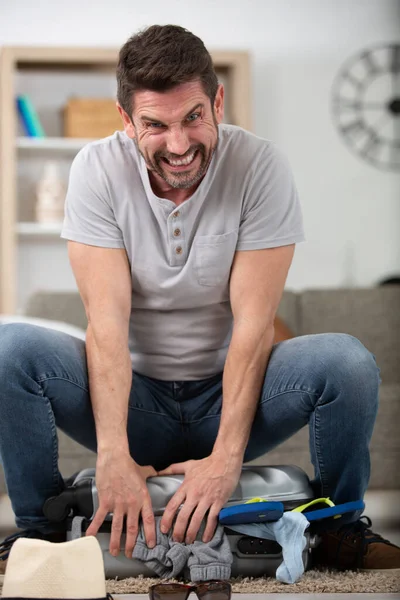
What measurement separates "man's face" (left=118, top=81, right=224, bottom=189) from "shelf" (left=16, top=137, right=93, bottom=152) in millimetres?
1970

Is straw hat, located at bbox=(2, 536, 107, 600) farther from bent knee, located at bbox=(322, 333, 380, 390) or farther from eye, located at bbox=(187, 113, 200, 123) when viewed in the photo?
eye, located at bbox=(187, 113, 200, 123)

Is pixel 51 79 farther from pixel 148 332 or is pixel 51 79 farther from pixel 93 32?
pixel 148 332

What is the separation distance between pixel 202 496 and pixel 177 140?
0.49m

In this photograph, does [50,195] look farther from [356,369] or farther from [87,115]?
[356,369]

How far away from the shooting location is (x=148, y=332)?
132 cm

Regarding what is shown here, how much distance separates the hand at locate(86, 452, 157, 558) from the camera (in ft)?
3.68

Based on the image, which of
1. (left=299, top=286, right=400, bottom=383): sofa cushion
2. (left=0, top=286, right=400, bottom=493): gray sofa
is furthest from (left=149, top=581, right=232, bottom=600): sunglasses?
(left=299, top=286, right=400, bottom=383): sofa cushion

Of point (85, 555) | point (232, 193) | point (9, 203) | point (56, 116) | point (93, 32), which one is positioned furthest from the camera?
point (56, 116)

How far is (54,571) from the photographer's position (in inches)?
34.5

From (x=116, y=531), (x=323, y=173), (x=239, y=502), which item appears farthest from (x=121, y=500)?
(x=323, y=173)

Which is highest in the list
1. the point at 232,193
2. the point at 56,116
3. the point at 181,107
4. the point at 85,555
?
the point at 56,116

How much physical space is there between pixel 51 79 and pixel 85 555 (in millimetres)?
2648

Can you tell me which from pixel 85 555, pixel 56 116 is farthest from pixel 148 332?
pixel 56 116

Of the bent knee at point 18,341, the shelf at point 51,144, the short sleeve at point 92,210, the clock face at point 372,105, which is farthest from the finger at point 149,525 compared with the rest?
the clock face at point 372,105
